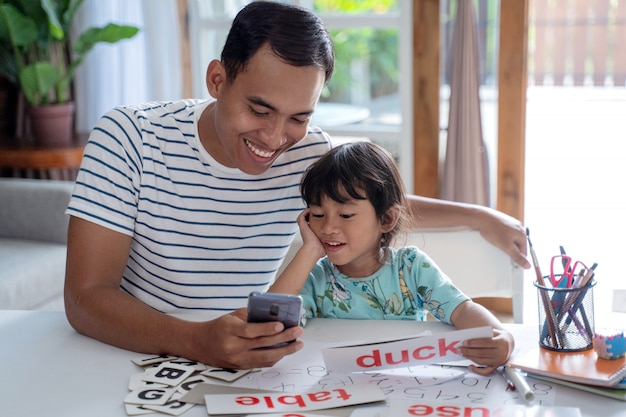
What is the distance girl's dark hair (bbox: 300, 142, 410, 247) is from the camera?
154 centimetres

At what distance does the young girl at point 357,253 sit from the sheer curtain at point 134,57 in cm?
239

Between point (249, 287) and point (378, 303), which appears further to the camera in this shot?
point (249, 287)

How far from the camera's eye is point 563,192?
3709 mm

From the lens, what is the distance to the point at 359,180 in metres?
1.55

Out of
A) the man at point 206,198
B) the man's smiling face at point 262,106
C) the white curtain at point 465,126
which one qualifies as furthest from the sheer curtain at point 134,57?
the man's smiling face at point 262,106

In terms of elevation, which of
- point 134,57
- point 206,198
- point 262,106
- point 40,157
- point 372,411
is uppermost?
point 134,57

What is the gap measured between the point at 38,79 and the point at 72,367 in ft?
8.36

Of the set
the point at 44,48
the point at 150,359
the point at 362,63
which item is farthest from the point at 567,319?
the point at 44,48

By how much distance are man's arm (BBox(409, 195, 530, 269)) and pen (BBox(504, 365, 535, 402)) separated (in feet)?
1.51

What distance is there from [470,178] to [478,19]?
0.63 meters

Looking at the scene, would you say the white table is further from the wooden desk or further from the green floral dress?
the wooden desk

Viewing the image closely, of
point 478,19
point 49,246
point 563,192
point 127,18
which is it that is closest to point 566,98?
point 563,192

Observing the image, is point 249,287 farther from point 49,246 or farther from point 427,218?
point 49,246

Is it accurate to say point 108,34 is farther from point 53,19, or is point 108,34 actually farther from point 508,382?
point 508,382
